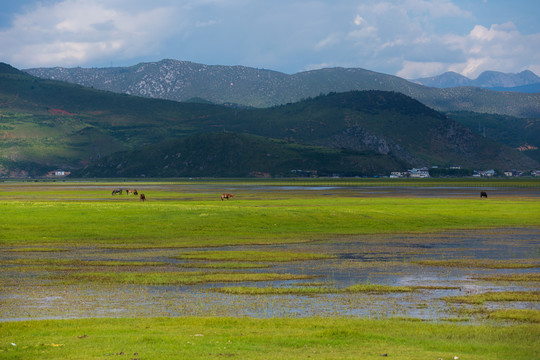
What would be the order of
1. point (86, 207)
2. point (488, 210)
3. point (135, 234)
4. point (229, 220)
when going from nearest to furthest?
point (135, 234), point (229, 220), point (86, 207), point (488, 210)

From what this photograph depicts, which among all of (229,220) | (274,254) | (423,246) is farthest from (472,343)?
(229,220)

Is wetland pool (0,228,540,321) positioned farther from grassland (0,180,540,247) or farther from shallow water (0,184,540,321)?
grassland (0,180,540,247)

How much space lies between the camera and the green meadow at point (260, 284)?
60.6 ft

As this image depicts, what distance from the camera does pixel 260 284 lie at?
98.5ft

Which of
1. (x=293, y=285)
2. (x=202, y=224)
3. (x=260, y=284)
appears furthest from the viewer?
(x=202, y=224)

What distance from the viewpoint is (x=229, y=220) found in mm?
59531

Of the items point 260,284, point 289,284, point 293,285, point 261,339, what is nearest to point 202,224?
point 260,284

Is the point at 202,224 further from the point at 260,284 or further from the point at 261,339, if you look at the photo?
the point at 261,339

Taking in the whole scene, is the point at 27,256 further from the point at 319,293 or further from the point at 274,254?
the point at 319,293

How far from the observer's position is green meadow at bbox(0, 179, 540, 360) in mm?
18484

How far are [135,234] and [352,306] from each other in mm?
31268

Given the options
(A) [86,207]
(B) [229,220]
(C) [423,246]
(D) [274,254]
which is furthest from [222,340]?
(A) [86,207]

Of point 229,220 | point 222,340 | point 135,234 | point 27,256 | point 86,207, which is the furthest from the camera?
point 86,207

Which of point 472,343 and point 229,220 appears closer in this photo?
point 472,343
